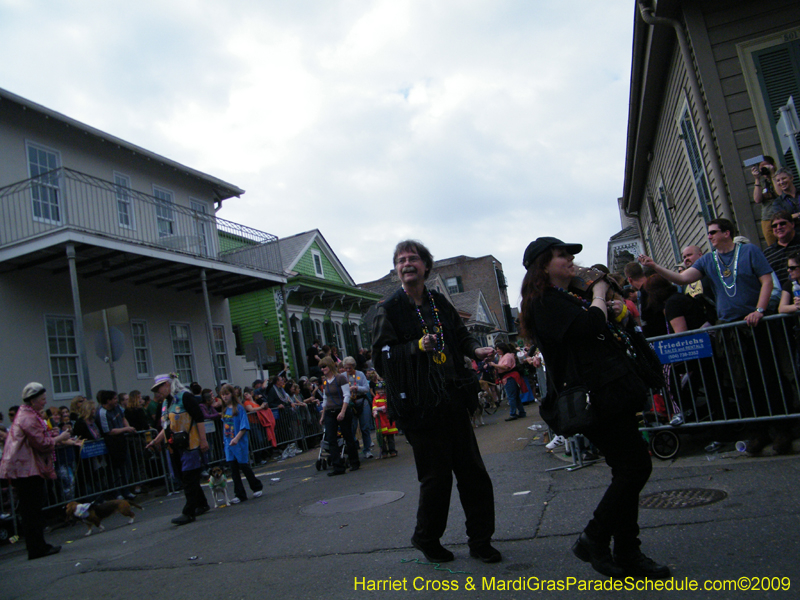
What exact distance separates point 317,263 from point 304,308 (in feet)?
13.4

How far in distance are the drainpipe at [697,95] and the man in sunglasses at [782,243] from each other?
7.19 ft

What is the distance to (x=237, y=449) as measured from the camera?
314 inches

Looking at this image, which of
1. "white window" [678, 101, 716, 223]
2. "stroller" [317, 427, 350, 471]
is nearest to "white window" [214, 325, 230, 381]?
"stroller" [317, 427, 350, 471]

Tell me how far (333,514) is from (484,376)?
15390 mm

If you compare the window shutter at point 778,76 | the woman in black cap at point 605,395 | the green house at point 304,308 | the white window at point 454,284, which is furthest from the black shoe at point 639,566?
the white window at point 454,284

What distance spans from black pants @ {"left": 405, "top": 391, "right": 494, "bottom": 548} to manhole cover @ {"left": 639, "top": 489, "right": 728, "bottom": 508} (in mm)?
1504

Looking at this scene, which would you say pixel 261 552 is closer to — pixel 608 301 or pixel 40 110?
pixel 608 301

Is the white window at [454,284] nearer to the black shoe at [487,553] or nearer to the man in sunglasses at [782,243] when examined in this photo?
the man in sunglasses at [782,243]

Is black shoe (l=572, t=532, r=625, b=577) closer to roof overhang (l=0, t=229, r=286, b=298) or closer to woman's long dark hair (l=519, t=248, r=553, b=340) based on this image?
woman's long dark hair (l=519, t=248, r=553, b=340)

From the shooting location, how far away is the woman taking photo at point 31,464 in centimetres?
639

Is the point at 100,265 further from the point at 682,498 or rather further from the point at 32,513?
the point at 682,498

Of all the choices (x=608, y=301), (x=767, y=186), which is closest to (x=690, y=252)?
(x=767, y=186)

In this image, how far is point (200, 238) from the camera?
1744 centimetres

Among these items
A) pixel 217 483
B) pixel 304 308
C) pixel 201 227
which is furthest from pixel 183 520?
pixel 304 308
